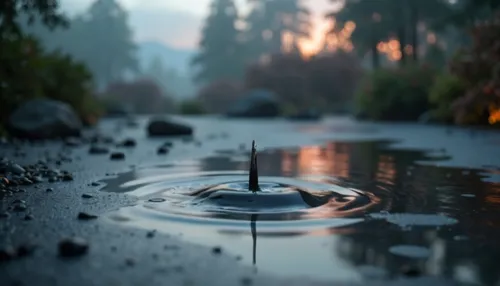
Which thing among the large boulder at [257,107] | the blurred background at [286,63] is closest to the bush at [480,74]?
the blurred background at [286,63]

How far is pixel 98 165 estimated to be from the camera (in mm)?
7379

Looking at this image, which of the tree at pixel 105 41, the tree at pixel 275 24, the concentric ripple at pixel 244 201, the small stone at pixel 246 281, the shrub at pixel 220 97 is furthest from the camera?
the tree at pixel 275 24

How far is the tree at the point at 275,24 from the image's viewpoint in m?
68.2

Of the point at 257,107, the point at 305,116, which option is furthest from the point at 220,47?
the point at 305,116

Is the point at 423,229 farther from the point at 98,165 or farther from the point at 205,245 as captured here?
the point at 98,165

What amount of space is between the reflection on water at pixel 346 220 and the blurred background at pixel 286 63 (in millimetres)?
5807

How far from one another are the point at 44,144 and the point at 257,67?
28.4 metres

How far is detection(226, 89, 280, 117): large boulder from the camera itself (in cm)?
2959

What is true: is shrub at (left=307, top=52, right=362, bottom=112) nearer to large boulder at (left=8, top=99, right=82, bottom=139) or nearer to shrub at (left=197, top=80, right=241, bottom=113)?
shrub at (left=197, top=80, right=241, bottom=113)

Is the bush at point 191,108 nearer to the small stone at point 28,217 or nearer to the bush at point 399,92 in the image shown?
the bush at point 399,92

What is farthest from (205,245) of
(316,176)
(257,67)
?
(257,67)

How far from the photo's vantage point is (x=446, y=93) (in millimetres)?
18031

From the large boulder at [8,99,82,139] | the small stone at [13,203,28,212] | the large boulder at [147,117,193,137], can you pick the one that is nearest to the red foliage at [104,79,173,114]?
the large boulder at [147,117,193,137]

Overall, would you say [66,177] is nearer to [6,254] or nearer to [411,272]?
[6,254]
